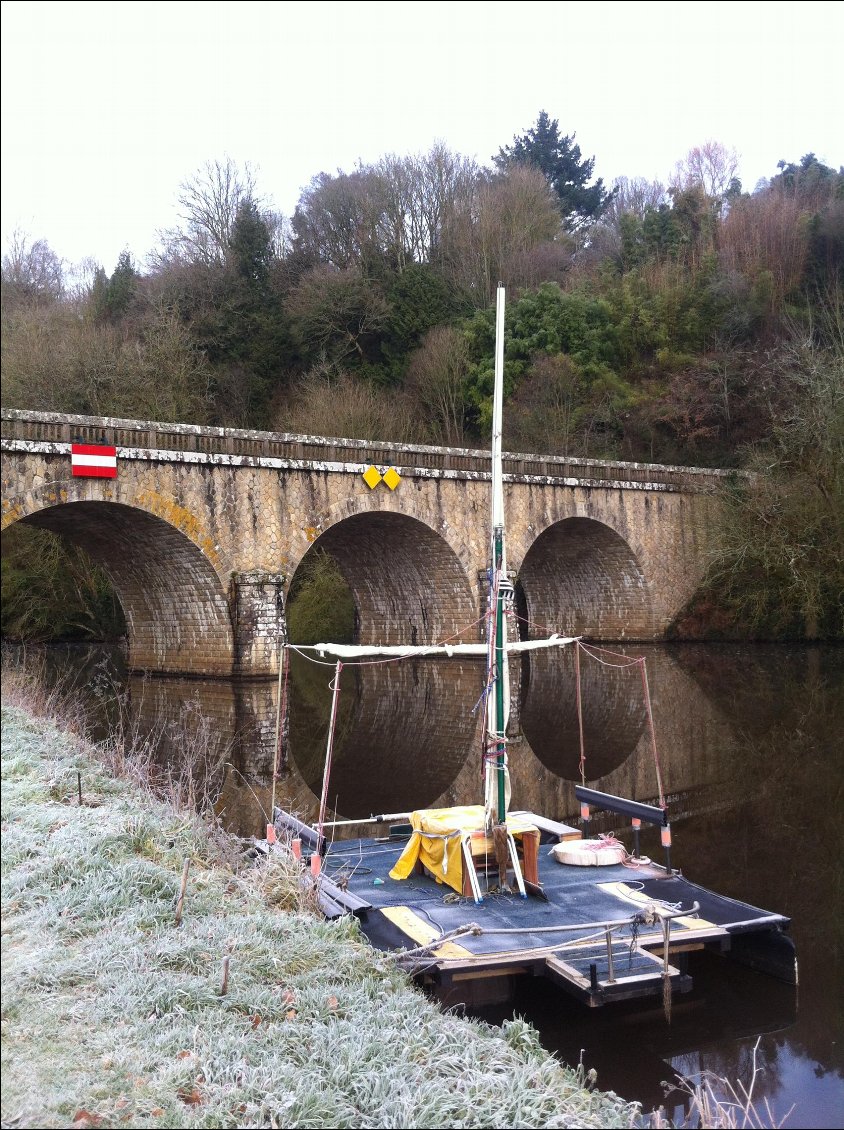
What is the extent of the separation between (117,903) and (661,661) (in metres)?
23.2

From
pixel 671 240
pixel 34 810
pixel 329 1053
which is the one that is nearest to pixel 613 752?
pixel 34 810

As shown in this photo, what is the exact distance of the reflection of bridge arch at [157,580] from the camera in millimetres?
21344

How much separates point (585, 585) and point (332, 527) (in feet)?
39.2

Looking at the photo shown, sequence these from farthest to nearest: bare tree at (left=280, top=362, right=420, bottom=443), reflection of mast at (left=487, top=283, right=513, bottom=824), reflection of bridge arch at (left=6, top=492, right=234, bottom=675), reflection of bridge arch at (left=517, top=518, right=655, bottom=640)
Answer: bare tree at (left=280, top=362, right=420, bottom=443), reflection of bridge arch at (left=517, top=518, right=655, bottom=640), reflection of bridge arch at (left=6, top=492, right=234, bottom=675), reflection of mast at (left=487, top=283, right=513, bottom=824)

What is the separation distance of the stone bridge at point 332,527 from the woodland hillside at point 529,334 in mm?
2714

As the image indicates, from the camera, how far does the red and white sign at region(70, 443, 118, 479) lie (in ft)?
63.1

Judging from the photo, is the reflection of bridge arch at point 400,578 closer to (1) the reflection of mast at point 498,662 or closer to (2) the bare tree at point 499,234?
(1) the reflection of mast at point 498,662

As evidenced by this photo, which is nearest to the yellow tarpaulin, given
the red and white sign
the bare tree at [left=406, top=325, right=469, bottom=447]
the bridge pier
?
the red and white sign

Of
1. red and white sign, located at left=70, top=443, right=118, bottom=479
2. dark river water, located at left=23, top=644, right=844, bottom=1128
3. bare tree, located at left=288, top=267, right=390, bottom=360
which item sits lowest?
dark river water, located at left=23, top=644, right=844, bottom=1128

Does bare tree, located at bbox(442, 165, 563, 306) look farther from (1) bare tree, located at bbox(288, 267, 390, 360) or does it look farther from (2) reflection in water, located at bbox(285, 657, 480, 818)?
(2) reflection in water, located at bbox(285, 657, 480, 818)

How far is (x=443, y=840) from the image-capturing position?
7.57 meters

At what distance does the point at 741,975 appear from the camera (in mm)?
6680

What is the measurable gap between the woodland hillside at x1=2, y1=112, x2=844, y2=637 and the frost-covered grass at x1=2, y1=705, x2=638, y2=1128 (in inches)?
866

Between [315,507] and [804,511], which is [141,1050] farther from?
[804,511]
